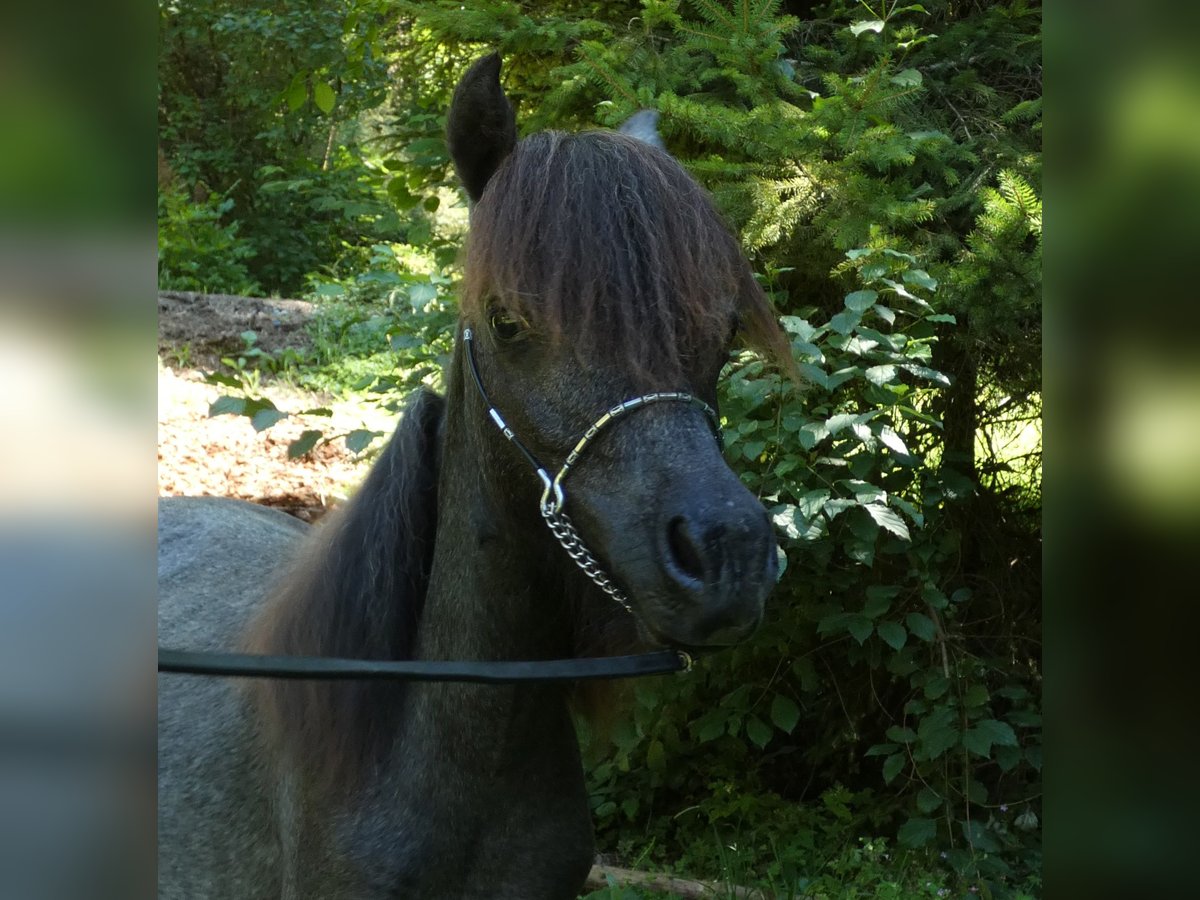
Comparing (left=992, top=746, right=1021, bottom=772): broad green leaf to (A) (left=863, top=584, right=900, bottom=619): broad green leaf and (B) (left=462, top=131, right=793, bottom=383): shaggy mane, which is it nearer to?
(A) (left=863, top=584, right=900, bottom=619): broad green leaf

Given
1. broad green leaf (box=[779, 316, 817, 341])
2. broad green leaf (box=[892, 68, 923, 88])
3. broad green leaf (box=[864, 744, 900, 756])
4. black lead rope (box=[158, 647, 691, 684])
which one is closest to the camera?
black lead rope (box=[158, 647, 691, 684])

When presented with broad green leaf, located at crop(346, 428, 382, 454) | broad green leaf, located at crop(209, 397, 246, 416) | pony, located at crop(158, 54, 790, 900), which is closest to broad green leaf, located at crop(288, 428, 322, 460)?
broad green leaf, located at crop(346, 428, 382, 454)

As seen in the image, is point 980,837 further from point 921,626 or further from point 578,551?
point 578,551

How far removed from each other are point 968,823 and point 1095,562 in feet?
12.2

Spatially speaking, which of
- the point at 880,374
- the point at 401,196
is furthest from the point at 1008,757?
the point at 401,196

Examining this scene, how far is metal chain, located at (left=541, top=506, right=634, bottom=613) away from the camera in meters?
1.79

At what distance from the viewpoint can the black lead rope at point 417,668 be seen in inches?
59.4

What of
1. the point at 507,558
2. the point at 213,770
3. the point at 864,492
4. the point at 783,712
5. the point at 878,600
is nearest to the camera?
the point at 507,558

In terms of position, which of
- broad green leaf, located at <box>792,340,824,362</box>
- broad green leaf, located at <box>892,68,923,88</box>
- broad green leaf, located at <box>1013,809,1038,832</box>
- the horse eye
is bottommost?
broad green leaf, located at <box>1013,809,1038,832</box>

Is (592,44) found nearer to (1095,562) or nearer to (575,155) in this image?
(575,155)

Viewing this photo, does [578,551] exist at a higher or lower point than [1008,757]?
higher

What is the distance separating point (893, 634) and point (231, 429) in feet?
17.5

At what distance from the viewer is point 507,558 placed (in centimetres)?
201

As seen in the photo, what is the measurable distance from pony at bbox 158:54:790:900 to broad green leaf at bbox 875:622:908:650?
1.80 meters
